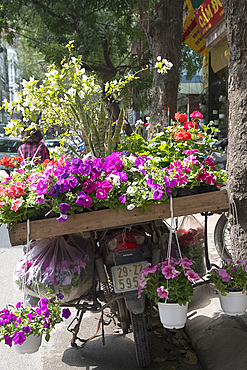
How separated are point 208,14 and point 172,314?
10386 mm

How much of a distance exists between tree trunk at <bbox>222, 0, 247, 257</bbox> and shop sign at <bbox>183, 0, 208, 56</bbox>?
10.9m

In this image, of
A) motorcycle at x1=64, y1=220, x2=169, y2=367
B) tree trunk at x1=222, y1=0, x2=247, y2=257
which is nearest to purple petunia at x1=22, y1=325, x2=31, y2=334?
motorcycle at x1=64, y1=220, x2=169, y2=367

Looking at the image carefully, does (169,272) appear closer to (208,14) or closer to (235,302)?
(235,302)

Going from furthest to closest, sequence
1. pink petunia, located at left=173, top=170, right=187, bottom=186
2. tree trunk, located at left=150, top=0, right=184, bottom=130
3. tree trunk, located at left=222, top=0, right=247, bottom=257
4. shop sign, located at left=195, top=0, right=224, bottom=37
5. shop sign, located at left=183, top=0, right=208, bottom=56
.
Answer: shop sign, located at left=183, top=0, right=208, bottom=56, shop sign, located at left=195, top=0, right=224, bottom=37, tree trunk, located at left=150, top=0, right=184, bottom=130, tree trunk, located at left=222, top=0, right=247, bottom=257, pink petunia, located at left=173, top=170, right=187, bottom=186

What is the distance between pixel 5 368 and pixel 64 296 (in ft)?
3.08

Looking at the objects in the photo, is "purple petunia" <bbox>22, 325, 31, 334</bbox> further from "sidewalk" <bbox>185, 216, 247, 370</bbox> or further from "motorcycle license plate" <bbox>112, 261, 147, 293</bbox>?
"sidewalk" <bbox>185, 216, 247, 370</bbox>

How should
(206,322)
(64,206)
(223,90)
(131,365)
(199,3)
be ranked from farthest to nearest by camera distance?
(223,90) < (199,3) < (206,322) < (131,365) < (64,206)

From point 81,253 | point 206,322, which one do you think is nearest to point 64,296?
point 81,253

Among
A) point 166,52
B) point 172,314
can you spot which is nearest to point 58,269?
point 172,314

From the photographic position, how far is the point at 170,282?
313 centimetres

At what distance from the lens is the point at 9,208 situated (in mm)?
3061

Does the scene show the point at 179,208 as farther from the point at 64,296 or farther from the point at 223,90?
the point at 223,90

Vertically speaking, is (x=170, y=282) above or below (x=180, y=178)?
below

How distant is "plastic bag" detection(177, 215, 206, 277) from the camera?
12.9 feet
